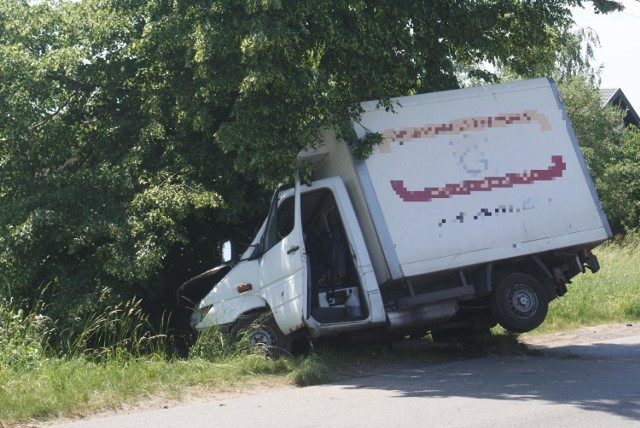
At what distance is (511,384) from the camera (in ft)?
28.2

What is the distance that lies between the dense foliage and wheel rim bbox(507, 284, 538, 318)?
2933 millimetres

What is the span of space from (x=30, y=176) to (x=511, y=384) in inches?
316

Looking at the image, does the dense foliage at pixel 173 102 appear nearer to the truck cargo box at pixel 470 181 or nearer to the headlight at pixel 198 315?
the truck cargo box at pixel 470 181

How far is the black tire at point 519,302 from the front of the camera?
1017cm

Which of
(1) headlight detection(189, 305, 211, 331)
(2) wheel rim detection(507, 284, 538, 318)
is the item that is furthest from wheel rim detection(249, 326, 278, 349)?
(2) wheel rim detection(507, 284, 538, 318)

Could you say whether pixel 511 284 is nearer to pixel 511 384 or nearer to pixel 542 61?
pixel 511 384

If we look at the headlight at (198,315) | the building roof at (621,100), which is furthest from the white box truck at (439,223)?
the building roof at (621,100)

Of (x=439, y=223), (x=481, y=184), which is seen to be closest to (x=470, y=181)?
(x=481, y=184)

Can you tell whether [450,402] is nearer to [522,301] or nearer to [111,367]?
[522,301]

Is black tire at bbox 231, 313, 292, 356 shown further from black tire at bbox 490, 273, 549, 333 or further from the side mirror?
black tire at bbox 490, 273, 549, 333

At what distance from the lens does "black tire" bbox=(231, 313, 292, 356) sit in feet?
33.9

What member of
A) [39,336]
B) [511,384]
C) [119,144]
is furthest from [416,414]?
[119,144]

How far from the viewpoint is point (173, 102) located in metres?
12.5

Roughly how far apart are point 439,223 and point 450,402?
8.56ft
